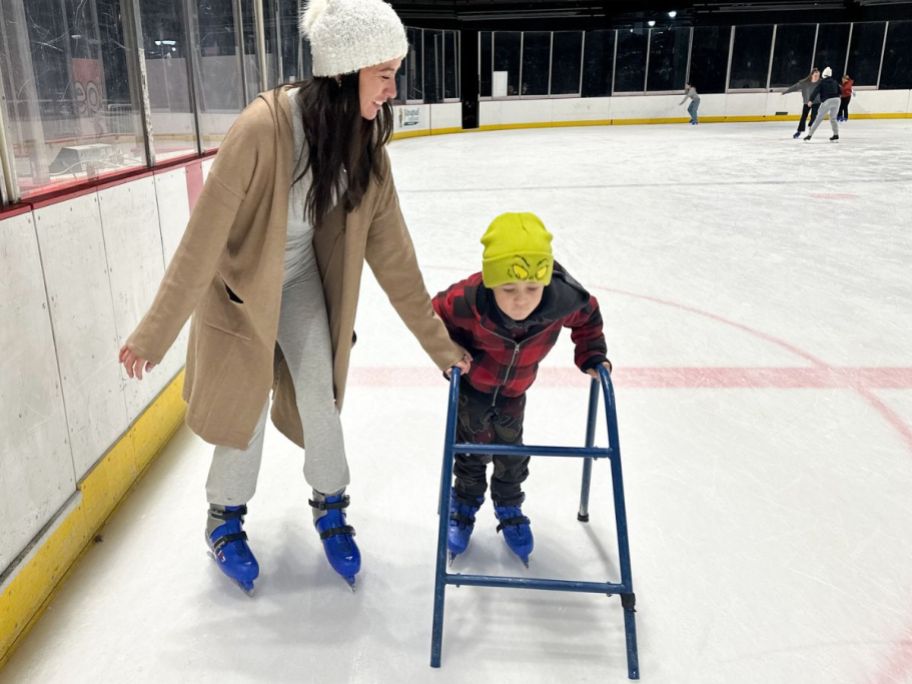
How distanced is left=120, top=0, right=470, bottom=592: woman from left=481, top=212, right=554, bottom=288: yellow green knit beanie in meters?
0.19

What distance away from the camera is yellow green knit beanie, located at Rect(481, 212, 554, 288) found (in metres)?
1.21

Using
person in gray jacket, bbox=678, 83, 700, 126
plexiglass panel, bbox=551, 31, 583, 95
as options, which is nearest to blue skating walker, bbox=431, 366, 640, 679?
person in gray jacket, bbox=678, 83, 700, 126

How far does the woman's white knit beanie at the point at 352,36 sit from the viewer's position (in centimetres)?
112

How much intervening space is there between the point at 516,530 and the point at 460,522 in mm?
121

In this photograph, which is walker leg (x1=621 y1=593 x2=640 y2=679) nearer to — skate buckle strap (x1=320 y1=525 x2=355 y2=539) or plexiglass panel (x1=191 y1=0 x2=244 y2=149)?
skate buckle strap (x1=320 y1=525 x2=355 y2=539)

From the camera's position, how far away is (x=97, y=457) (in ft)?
5.40

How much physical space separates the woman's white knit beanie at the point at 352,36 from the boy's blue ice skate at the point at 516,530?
945mm

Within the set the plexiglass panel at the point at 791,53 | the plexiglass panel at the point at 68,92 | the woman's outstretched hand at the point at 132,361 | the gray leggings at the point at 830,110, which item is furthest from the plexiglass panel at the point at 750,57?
the woman's outstretched hand at the point at 132,361

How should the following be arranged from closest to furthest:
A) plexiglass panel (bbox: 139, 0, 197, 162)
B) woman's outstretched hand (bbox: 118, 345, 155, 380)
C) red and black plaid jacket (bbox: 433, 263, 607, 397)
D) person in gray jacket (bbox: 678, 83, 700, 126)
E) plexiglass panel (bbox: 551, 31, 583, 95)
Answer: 1. woman's outstretched hand (bbox: 118, 345, 155, 380)
2. red and black plaid jacket (bbox: 433, 263, 607, 397)
3. plexiglass panel (bbox: 139, 0, 197, 162)
4. person in gray jacket (bbox: 678, 83, 700, 126)
5. plexiglass panel (bbox: 551, 31, 583, 95)

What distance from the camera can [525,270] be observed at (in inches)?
47.8

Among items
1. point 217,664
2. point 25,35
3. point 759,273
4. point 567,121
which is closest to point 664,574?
point 217,664

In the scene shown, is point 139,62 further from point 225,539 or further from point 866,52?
point 866,52

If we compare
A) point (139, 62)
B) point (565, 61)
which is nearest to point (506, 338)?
point (139, 62)

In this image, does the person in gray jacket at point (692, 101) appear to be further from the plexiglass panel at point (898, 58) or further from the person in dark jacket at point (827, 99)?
the person in dark jacket at point (827, 99)
